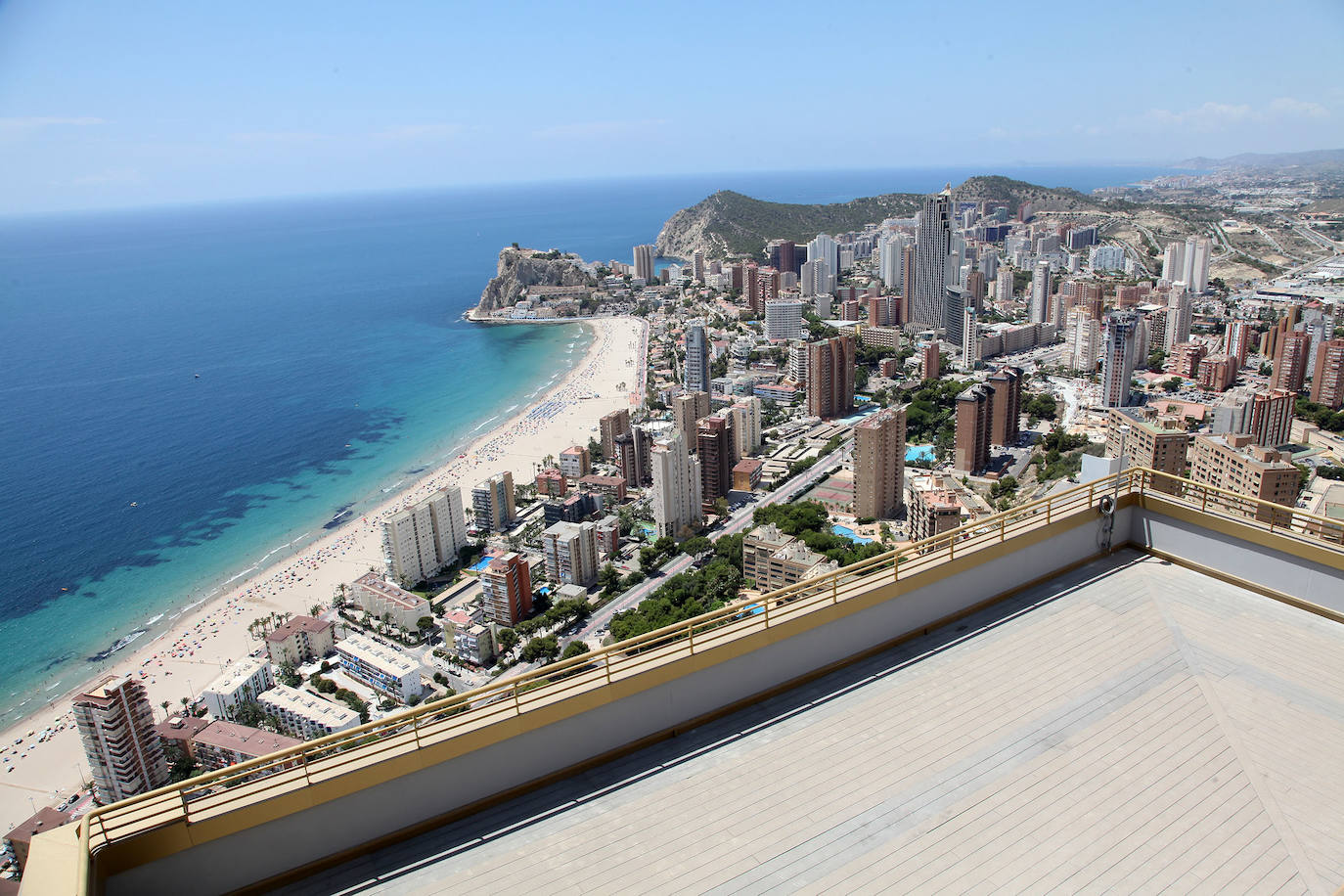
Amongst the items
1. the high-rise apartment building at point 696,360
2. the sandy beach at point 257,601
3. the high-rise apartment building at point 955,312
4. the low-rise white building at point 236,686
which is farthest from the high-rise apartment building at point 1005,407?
the low-rise white building at point 236,686

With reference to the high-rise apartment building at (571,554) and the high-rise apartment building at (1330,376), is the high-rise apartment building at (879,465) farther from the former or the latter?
the high-rise apartment building at (1330,376)

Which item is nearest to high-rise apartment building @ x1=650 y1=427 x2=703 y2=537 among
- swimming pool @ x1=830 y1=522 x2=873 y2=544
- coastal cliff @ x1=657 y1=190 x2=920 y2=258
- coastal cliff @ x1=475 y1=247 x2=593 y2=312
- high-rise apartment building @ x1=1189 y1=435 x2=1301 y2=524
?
swimming pool @ x1=830 y1=522 x2=873 y2=544

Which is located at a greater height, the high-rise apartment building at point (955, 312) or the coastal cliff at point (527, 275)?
the coastal cliff at point (527, 275)

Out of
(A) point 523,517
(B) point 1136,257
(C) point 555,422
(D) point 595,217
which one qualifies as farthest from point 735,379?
(D) point 595,217

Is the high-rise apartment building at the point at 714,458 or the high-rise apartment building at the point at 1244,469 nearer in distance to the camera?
the high-rise apartment building at the point at 1244,469

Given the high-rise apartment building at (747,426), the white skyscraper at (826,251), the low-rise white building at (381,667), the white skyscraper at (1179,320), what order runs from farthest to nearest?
the white skyscraper at (826,251)
the white skyscraper at (1179,320)
the high-rise apartment building at (747,426)
the low-rise white building at (381,667)

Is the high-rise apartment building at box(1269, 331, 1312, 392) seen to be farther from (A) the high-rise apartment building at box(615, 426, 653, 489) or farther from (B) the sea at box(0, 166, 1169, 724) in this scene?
(B) the sea at box(0, 166, 1169, 724)

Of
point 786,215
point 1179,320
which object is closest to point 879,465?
point 1179,320

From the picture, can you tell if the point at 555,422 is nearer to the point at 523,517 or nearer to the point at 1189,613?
the point at 523,517
